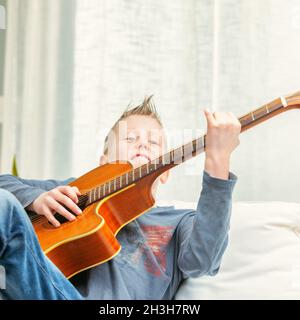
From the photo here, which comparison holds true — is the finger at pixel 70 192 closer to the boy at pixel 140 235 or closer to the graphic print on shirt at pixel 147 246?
the boy at pixel 140 235

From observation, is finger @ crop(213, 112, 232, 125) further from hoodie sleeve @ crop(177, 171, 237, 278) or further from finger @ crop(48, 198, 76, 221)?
finger @ crop(48, 198, 76, 221)

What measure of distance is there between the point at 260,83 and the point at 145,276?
576 mm

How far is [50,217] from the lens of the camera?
2.91ft

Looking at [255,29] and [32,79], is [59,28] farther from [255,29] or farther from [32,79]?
[255,29]

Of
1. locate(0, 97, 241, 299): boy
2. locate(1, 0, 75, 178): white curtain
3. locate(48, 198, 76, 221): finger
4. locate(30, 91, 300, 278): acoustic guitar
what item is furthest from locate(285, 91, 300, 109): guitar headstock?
locate(1, 0, 75, 178): white curtain

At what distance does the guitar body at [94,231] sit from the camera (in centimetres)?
83

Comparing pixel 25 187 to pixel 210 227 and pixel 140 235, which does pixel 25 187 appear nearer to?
pixel 140 235

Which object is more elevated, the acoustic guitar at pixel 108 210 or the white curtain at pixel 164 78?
the white curtain at pixel 164 78

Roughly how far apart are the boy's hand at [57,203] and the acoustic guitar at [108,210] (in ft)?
0.05

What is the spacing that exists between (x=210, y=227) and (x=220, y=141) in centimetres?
14

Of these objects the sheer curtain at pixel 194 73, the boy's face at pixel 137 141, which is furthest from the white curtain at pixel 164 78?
the boy's face at pixel 137 141

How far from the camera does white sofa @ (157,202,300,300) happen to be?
32.2 inches

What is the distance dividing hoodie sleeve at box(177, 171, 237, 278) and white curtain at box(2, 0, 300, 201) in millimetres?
388

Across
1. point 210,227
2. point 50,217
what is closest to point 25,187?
point 50,217
